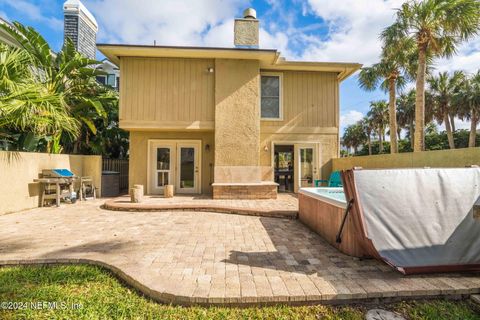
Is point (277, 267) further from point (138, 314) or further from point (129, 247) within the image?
point (129, 247)

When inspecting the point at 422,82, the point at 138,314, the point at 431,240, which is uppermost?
the point at 422,82

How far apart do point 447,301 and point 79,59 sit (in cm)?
1206

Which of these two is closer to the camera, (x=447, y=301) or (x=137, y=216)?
(x=447, y=301)

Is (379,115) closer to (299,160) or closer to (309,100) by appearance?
(309,100)

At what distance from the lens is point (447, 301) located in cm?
272

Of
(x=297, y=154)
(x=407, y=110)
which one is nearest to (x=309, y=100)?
(x=297, y=154)

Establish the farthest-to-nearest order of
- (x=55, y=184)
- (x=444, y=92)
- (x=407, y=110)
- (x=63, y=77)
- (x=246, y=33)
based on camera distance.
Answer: (x=407, y=110)
(x=444, y=92)
(x=246, y=33)
(x=63, y=77)
(x=55, y=184)

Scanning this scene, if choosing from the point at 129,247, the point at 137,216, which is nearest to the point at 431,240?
the point at 129,247

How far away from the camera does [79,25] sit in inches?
781

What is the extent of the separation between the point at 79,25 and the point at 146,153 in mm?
16523

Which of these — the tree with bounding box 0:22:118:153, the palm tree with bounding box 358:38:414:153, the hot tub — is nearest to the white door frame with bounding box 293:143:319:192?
the hot tub

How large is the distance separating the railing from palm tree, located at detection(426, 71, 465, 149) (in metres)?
29.8

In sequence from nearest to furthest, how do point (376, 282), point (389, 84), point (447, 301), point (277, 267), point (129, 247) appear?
point (447, 301) < point (376, 282) < point (277, 267) < point (129, 247) < point (389, 84)

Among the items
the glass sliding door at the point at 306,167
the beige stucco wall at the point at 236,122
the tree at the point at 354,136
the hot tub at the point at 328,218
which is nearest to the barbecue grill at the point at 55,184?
the beige stucco wall at the point at 236,122
